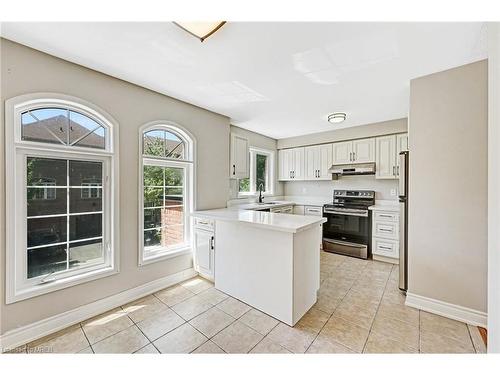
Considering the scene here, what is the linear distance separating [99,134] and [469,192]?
376 centimetres

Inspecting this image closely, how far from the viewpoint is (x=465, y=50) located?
1.74 m

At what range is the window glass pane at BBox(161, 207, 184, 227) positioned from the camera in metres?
A: 2.79

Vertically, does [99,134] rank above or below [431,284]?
above

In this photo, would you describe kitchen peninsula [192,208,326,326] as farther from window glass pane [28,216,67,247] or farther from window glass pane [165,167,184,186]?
window glass pane [28,216,67,247]

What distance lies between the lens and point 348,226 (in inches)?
152


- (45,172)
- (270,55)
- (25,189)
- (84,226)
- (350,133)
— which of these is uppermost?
(270,55)

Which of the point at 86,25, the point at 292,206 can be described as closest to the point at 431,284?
the point at 292,206

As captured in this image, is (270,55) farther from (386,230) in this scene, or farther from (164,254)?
(386,230)

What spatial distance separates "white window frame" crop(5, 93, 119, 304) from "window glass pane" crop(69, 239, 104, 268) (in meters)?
0.05

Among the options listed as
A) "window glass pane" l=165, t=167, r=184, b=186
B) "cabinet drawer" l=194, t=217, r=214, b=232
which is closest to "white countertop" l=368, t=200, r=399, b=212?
"cabinet drawer" l=194, t=217, r=214, b=232

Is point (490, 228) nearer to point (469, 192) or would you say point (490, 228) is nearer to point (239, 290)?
point (469, 192)

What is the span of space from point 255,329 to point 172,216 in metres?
1.78

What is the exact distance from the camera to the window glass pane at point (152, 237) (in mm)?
2584

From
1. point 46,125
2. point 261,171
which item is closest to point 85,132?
point 46,125
